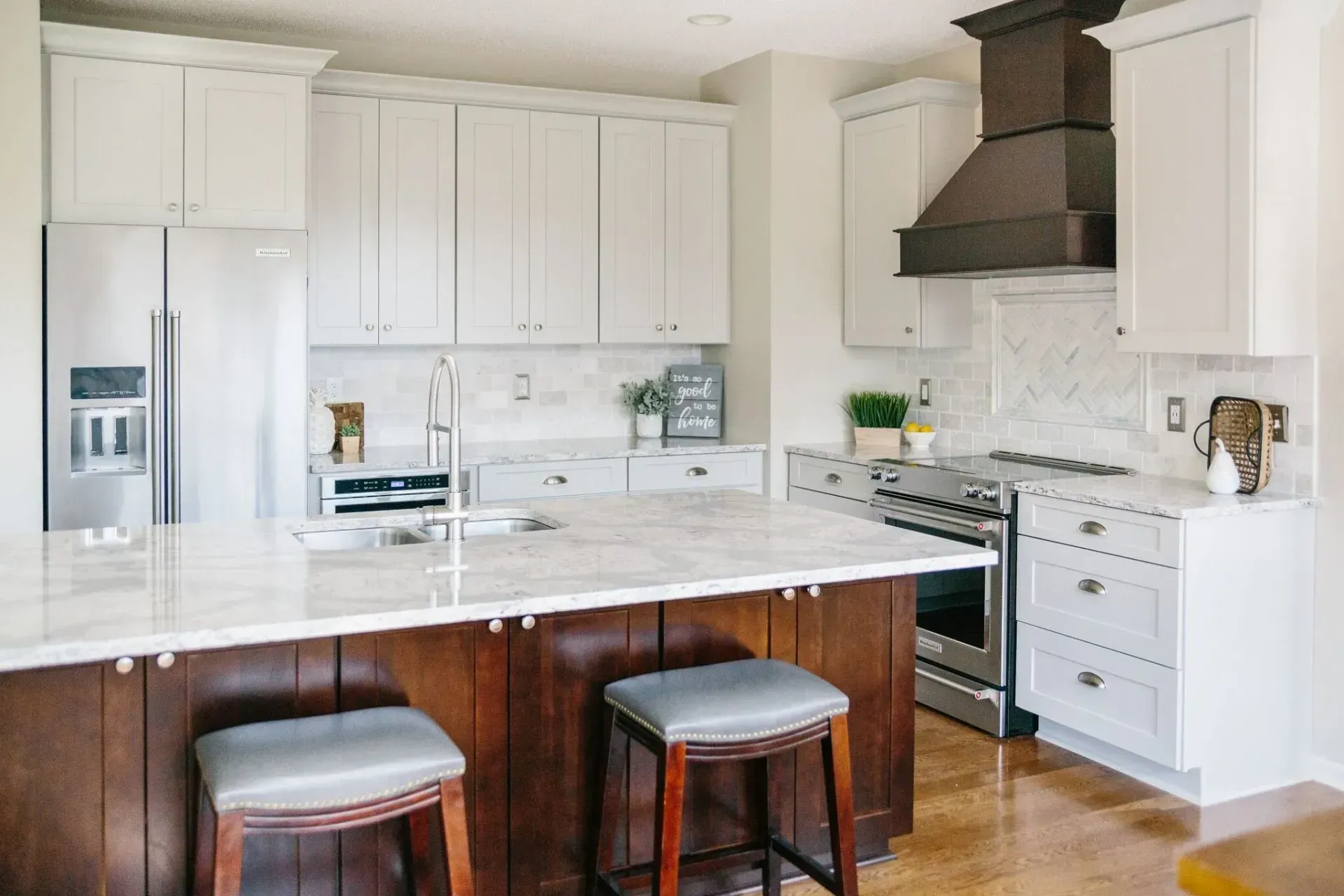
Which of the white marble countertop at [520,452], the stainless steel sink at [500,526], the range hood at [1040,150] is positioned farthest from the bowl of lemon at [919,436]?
the stainless steel sink at [500,526]

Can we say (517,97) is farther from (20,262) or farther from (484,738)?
(484,738)

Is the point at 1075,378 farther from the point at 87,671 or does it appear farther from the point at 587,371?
the point at 87,671

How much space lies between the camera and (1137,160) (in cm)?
396

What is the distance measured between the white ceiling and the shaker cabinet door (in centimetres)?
35

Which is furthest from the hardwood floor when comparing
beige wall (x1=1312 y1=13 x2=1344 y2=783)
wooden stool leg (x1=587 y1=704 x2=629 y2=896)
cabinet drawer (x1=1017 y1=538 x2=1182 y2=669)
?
wooden stool leg (x1=587 y1=704 x2=629 y2=896)

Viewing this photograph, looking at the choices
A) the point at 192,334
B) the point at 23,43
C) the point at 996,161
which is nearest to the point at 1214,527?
the point at 996,161

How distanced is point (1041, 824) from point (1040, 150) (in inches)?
90.7

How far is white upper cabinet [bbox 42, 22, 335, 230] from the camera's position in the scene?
4281 mm

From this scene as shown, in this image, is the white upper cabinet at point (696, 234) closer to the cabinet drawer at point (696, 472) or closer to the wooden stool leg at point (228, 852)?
the cabinet drawer at point (696, 472)

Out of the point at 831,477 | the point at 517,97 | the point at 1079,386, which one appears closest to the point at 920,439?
the point at 831,477

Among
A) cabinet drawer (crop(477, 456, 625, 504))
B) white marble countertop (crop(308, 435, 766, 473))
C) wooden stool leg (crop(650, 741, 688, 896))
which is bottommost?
wooden stool leg (crop(650, 741, 688, 896))

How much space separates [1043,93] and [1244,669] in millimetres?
2084

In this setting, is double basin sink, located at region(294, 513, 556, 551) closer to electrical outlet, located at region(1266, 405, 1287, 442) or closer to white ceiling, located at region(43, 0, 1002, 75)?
white ceiling, located at region(43, 0, 1002, 75)

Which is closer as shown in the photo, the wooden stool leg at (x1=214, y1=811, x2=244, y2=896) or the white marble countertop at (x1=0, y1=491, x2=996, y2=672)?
the wooden stool leg at (x1=214, y1=811, x2=244, y2=896)
